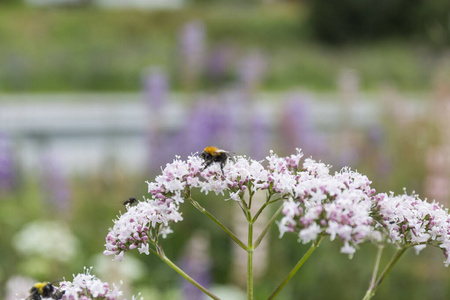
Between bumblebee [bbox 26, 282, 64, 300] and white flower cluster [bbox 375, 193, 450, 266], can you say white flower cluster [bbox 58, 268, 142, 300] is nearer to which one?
bumblebee [bbox 26, 282, 64, 300]

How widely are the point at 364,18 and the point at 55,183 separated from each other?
26769 millimetres

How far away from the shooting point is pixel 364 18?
3319 cm

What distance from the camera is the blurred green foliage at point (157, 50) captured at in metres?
27.3

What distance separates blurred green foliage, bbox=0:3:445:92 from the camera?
2733 cm

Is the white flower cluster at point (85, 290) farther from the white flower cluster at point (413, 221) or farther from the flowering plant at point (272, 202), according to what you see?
the white flower cluster at point (413, 221)

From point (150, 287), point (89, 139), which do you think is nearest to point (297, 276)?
point (150, 287)

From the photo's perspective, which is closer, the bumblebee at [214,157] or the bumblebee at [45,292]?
the bumblebee at [45,292]

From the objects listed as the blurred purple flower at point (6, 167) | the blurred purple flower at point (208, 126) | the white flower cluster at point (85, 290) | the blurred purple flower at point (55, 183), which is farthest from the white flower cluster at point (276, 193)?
the blurred purple flower at point (6, 167)

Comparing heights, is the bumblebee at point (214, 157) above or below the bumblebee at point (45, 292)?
above

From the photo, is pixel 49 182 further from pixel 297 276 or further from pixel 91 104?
pixel 91 104

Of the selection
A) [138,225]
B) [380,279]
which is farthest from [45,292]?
[380,279]

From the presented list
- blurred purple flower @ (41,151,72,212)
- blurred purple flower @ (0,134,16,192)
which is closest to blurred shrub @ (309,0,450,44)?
blurred purple flower @ (0,134,16,192)

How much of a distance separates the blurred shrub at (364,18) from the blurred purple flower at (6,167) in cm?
2458

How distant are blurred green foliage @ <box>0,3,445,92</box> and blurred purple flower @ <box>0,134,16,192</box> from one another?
14.5 metres
